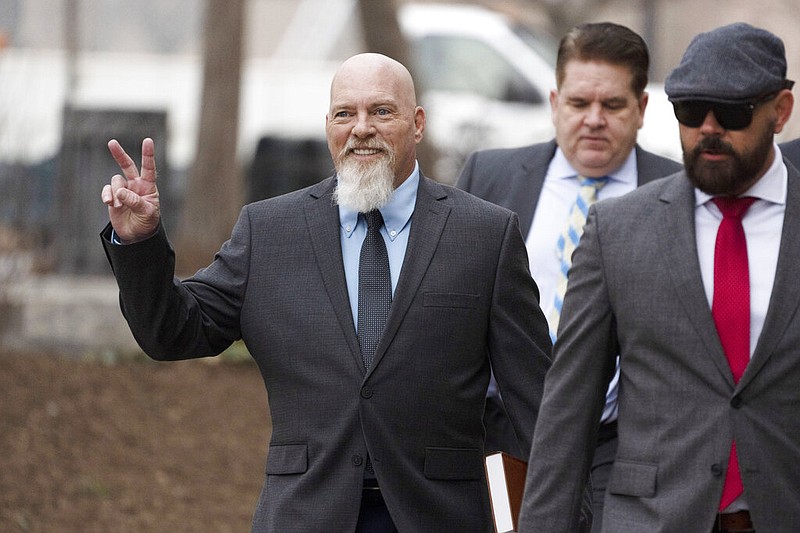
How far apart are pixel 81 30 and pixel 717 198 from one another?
43.4ft

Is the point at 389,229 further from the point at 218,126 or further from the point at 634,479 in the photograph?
the point at 218,126

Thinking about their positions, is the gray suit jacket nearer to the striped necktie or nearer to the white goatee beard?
the white goatee beard

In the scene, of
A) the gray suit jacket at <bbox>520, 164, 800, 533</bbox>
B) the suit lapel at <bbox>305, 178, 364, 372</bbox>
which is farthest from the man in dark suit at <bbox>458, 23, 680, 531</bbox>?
the gray suit jacket at <bbox>520, 164, 800, 533</bbox>

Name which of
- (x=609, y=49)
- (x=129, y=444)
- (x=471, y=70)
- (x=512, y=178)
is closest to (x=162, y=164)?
(x=471, y=70)

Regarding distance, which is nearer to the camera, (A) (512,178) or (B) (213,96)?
(A) (512,178)

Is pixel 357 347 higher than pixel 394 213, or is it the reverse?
pixel 394 213

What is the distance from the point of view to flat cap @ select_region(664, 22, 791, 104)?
4.07 meters

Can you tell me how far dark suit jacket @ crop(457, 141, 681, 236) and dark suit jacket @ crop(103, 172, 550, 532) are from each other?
1076 mm

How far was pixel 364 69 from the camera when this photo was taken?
484 cm

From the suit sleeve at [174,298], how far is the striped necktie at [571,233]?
4.36 ft

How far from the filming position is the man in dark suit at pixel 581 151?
5.84m

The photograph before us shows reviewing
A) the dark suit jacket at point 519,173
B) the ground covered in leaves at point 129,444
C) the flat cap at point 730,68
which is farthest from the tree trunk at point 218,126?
the flat cap at point 730,68

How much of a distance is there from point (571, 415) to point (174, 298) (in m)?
1.20

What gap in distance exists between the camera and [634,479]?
13.3ft
